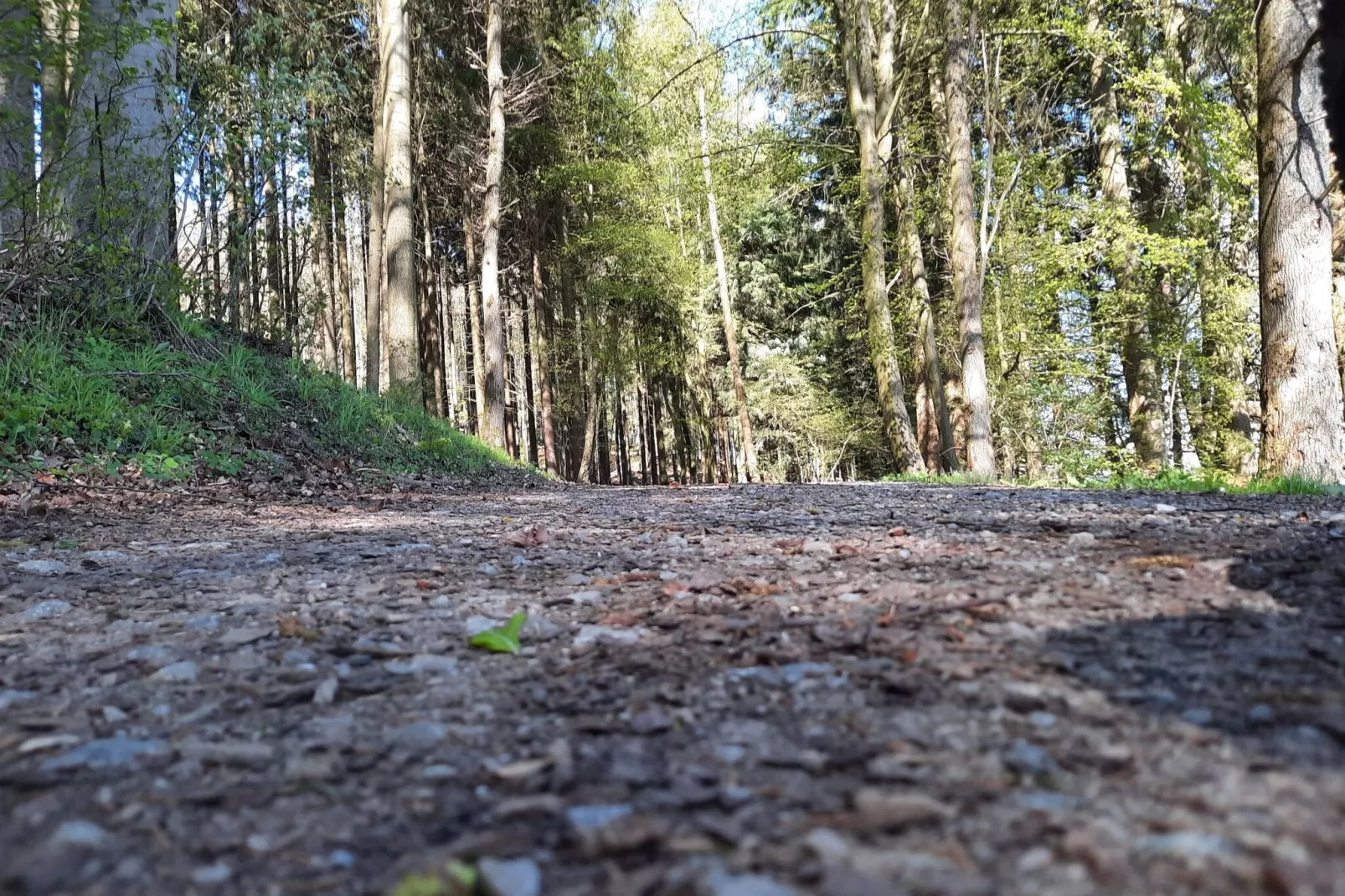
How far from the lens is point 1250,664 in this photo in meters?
1.51

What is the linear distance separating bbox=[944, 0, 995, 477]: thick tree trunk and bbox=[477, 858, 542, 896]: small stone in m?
11.3

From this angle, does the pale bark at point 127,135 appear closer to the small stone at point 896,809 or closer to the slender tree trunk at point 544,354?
the small stone at point 896,809

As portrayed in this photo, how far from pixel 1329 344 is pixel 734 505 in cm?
477

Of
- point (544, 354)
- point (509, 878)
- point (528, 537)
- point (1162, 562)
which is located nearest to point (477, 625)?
point (509, 878)

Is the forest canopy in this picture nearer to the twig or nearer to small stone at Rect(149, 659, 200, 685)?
small stone at Rect(149, 659, 200, 685)

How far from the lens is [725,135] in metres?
21.4

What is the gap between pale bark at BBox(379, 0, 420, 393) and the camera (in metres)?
11.7

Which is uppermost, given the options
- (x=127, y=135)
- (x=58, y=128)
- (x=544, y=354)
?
(x=544, y=354)

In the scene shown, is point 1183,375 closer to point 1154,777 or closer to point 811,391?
point 811,391

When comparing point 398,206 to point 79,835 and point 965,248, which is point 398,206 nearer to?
point 965,248

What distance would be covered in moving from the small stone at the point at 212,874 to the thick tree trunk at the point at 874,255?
12903 millimetres

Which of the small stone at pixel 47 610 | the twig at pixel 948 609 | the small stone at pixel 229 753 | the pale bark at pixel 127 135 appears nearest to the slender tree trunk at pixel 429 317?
the pale bark at pixel 127 135

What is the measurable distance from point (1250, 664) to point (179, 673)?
7.61 feet

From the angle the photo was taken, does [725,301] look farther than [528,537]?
Yes
